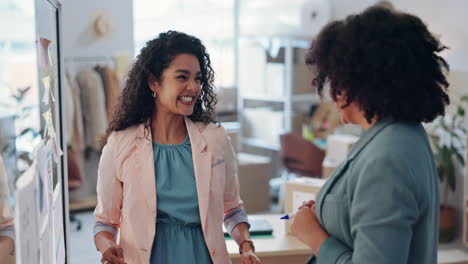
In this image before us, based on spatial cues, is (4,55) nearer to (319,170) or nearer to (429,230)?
(429,230)

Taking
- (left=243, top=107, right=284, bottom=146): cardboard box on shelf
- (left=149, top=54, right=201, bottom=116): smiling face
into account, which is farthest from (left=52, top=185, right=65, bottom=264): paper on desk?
(left=243, top=107, right=284, bottom=146): cardboard box on shelf

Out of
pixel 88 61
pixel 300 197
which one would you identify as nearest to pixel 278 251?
pixel 300 197

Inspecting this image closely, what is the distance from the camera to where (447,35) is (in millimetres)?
6078

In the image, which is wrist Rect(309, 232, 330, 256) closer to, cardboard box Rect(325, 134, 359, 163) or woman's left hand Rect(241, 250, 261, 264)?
woman's left hand Rect(241, 250, 261, 264)

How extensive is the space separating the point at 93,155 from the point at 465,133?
402 centimetres

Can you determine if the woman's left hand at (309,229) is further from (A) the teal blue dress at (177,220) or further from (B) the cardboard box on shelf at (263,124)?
(B) the cardboard box on shelf at (263,124)

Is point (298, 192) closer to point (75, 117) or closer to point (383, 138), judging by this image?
point (383, 138)

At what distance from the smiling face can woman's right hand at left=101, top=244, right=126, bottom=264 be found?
48 centimetres

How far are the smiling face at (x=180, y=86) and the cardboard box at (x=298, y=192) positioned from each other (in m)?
1.15

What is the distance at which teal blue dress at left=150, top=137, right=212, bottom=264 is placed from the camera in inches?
76.0

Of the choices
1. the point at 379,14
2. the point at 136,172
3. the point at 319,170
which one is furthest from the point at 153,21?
the point at 379,14

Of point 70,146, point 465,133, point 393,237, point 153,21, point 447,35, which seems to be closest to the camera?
point 393,237

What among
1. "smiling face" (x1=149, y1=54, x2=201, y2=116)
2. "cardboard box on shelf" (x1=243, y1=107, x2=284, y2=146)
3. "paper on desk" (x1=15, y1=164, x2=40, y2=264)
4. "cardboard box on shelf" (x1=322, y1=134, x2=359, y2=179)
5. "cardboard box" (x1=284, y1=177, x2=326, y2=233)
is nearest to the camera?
"paper on desk" (x1=15, y1=164, x2=40, y2=264)

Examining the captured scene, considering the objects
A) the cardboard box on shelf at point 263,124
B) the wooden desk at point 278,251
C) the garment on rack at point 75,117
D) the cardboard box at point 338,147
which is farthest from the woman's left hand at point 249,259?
the cardboard box on shelf at point 263,124
